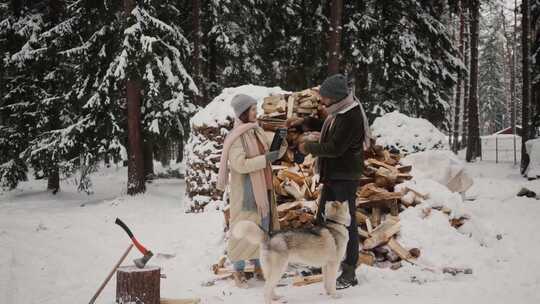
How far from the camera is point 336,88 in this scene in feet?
15.1

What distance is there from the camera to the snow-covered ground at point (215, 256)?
463 cm

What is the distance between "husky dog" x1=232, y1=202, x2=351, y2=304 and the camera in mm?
4062

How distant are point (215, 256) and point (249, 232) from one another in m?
2.60

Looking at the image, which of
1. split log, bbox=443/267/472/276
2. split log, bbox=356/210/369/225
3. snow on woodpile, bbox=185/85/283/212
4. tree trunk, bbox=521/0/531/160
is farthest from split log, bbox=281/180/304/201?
tree trunk, bbox=521/0/531/160

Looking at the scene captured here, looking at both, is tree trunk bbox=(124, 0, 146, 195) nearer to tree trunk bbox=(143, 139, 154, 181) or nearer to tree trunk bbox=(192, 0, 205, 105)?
tree trunk bbox=(143, 139, 154, 181)

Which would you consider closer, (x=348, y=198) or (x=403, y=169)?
(x=348, y=198)

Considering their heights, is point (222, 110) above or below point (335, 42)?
below

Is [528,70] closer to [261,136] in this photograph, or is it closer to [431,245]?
[431,245]

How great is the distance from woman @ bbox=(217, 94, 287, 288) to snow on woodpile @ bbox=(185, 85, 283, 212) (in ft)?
12.5

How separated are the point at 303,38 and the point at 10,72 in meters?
9.97

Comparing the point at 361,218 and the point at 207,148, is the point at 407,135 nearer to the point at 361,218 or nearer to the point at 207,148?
the point at 361,218

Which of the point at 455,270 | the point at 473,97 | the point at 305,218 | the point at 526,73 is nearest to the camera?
the point at 455,270

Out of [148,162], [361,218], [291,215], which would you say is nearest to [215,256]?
[291,215]

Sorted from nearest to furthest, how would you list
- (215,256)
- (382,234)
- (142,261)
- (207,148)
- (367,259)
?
(142,261)
(367,259)
(382,234)
(215,256)
(207,148)
